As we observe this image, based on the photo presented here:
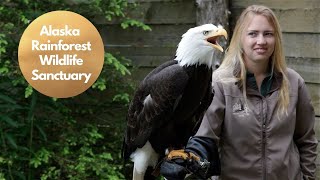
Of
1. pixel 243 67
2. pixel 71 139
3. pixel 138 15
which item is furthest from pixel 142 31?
pixel 243 67

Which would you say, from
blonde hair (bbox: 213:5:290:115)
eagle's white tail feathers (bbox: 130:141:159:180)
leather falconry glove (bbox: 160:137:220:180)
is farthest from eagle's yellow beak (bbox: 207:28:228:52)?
eagle's white tail feathers (bbox: 130:141:159:180)

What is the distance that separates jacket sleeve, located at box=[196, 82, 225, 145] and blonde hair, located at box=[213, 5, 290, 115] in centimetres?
10

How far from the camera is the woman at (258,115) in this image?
224 cm

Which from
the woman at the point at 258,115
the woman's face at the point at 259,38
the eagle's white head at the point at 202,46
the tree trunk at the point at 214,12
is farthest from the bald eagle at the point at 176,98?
the tree trunk at the point at 214,12

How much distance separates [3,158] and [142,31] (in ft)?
4.28

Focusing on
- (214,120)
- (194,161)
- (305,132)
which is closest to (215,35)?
(214,120)

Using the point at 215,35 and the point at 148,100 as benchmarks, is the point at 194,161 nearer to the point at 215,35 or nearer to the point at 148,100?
the point at 148,100

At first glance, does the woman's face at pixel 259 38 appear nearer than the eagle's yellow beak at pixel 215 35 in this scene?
No

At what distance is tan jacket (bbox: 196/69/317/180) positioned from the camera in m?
2.24

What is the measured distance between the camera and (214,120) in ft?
7.47

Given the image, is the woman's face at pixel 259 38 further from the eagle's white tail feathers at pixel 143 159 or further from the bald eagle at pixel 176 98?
the eagle's white tail feathers at pixel 143 159

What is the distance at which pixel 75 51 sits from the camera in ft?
9.32

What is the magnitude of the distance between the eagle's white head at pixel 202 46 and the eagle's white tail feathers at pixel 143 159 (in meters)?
0.47

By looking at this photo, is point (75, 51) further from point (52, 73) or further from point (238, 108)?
point (238, 108)
